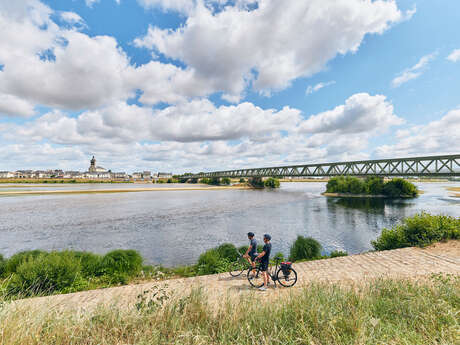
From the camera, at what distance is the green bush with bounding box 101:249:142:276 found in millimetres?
12578

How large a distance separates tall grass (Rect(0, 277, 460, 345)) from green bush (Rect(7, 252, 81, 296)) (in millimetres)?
6716

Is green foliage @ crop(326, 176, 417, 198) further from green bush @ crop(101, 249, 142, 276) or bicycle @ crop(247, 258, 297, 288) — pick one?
green bush @ crop(101, 249, 142, 276)

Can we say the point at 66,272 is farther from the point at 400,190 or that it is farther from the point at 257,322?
the point at 400,190

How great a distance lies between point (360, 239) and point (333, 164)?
87.1m

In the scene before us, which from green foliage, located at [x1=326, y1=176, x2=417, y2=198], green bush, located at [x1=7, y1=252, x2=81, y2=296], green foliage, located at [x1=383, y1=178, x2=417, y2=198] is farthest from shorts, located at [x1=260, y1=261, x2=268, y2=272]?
green foliage, located at [x1=383, y1=178, x2=417, y2=198]

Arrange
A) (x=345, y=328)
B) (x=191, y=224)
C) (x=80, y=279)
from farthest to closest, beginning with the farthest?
(x=191, y=224)
(x=80, y=279)
(x=345, y=328)

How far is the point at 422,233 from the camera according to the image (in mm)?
14133

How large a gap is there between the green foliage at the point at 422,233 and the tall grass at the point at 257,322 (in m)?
10.9

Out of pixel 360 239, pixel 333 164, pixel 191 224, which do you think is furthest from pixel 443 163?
pixel 191 224

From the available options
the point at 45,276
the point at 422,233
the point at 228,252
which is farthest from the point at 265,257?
the point at 422,233

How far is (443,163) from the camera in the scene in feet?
197

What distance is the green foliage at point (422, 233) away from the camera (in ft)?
45.5

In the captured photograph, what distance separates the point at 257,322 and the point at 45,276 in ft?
37.8

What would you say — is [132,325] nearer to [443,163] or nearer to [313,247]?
[313,247]
